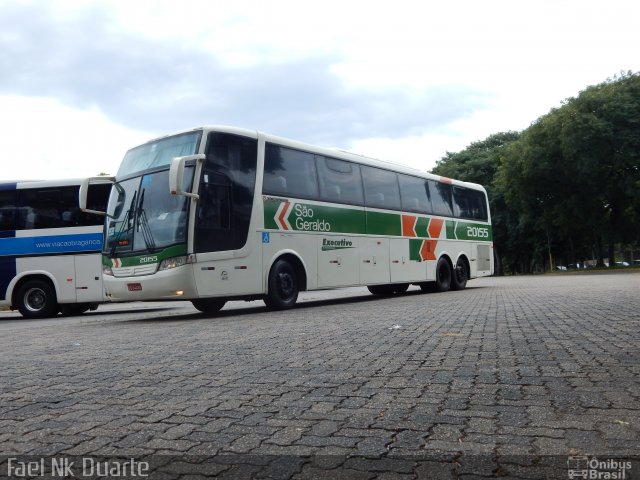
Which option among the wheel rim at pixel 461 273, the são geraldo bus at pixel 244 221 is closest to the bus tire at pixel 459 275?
the wheel rim at pixel 461 273

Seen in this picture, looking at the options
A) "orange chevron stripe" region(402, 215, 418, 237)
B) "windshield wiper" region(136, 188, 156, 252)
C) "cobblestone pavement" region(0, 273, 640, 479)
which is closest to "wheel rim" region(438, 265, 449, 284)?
"orange chevron stripe" region(402, 215, 418, 237)

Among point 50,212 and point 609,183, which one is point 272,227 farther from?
point 609,183

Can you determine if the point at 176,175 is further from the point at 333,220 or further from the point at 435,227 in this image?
the point at 435,227

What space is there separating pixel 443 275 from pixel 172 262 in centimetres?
1126

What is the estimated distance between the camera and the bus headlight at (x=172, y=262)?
11.9 m

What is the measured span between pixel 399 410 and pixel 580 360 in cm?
243

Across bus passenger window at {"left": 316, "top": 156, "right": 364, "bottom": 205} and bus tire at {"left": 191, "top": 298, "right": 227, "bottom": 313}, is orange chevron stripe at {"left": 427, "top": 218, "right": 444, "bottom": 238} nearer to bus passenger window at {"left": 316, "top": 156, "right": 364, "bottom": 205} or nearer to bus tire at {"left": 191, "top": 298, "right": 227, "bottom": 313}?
bus passenger window at {"left": 316, "top": 156, "right": 364, "bottom": 205}

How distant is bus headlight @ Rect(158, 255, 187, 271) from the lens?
39.0ft

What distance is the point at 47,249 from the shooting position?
16906 mm

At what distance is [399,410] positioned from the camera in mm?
4043

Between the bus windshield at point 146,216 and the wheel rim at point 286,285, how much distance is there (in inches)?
106

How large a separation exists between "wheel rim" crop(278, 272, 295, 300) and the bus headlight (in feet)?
8.45

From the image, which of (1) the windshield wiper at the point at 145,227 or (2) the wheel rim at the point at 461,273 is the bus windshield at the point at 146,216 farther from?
(2) the wheel rim at the point at 461,273

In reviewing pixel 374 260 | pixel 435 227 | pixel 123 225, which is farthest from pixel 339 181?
pixel 123 225
